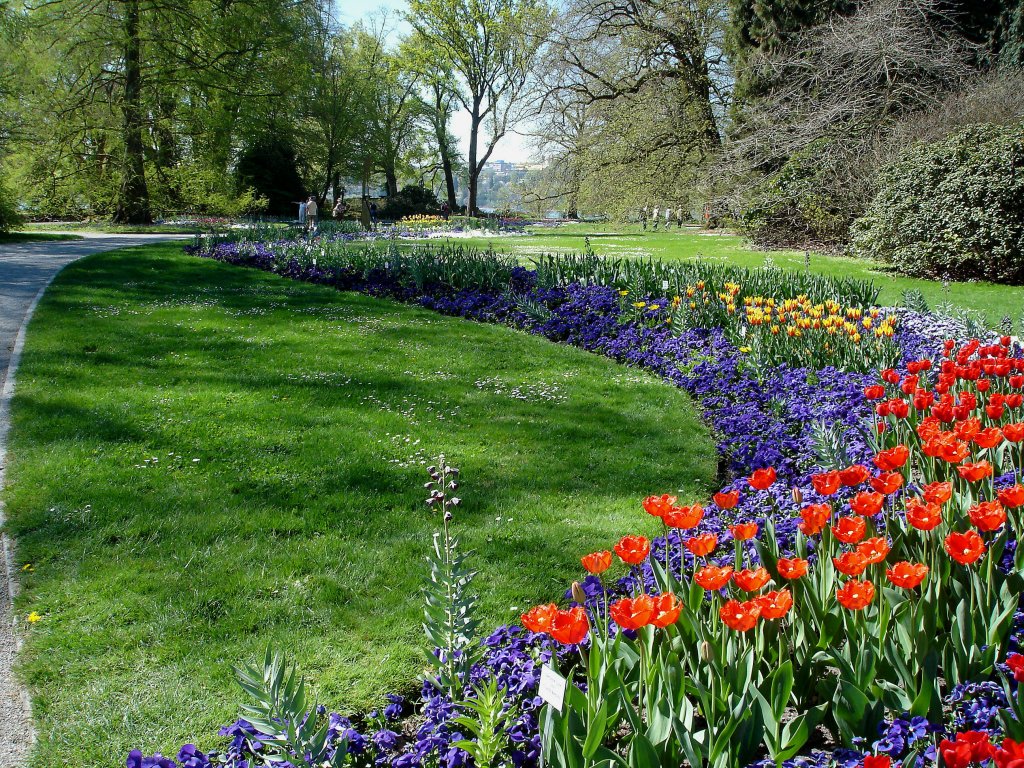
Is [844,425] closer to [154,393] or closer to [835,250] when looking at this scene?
[154,393]

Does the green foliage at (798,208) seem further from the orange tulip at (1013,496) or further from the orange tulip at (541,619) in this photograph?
the orange tulip at (541,619)

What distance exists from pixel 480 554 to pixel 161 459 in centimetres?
217

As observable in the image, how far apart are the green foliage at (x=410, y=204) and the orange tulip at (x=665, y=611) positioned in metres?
36.5

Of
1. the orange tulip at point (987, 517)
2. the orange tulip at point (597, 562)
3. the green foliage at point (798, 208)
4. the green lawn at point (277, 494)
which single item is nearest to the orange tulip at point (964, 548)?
the orange tulip at point (987, 517)

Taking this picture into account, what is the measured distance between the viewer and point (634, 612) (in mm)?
1621

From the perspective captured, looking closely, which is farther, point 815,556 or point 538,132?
point 538,132

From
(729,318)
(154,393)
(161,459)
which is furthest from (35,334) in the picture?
(729,318)

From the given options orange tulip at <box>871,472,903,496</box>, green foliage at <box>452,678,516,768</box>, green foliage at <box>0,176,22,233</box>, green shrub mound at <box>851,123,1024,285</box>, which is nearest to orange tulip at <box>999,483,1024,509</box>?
orange tulip at <box>871,472,903,496</box>

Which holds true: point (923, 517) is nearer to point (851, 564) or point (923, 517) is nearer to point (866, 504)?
point (866, 504)

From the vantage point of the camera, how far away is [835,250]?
15.0 m

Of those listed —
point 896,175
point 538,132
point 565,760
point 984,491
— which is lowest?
point 565,760

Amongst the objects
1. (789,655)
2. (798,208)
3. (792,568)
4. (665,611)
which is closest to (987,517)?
(792,568)

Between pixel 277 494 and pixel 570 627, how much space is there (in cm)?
270

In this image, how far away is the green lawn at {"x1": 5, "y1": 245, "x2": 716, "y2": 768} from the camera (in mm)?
2564
